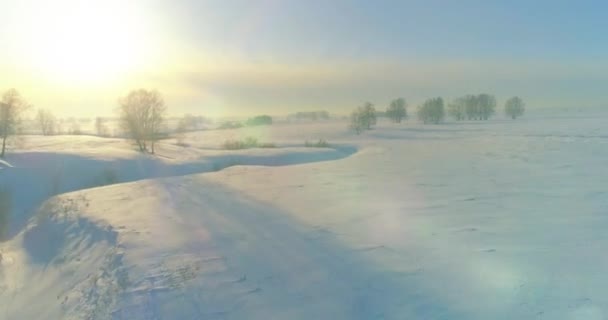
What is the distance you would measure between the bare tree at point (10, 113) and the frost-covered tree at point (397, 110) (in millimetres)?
96227

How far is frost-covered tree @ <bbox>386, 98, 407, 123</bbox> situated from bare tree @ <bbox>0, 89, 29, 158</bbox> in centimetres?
9623

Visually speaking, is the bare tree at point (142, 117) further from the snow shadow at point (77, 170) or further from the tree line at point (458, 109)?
the tree line at point (458, 109)

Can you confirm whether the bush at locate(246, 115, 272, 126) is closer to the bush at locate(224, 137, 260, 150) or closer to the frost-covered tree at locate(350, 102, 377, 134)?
the frost-covered tree at locate(350, 102, 377, 134)

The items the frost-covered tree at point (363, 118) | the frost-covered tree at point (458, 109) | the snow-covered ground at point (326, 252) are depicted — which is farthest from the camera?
the frost-covered tree at point (458, 109)

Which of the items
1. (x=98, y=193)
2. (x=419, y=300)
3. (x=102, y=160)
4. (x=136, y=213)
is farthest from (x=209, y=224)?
(x=102, y=160)

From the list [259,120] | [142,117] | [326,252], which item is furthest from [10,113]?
[259,120]

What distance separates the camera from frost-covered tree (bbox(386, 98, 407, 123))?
384ft

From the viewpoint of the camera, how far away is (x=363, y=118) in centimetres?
8844

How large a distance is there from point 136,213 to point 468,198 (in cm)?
1142

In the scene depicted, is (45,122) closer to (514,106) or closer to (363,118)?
(363,118)

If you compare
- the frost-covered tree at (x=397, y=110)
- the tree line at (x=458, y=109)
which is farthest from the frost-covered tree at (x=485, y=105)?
the frost-covered tree at (x=397, y=110)

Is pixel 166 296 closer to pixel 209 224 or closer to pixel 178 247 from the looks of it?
pixel 178 247

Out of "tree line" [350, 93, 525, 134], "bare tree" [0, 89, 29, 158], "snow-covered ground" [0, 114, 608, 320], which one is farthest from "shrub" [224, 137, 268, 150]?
"tree line" [350, 93, 525, 134]

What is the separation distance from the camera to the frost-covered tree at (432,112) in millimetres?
109688
